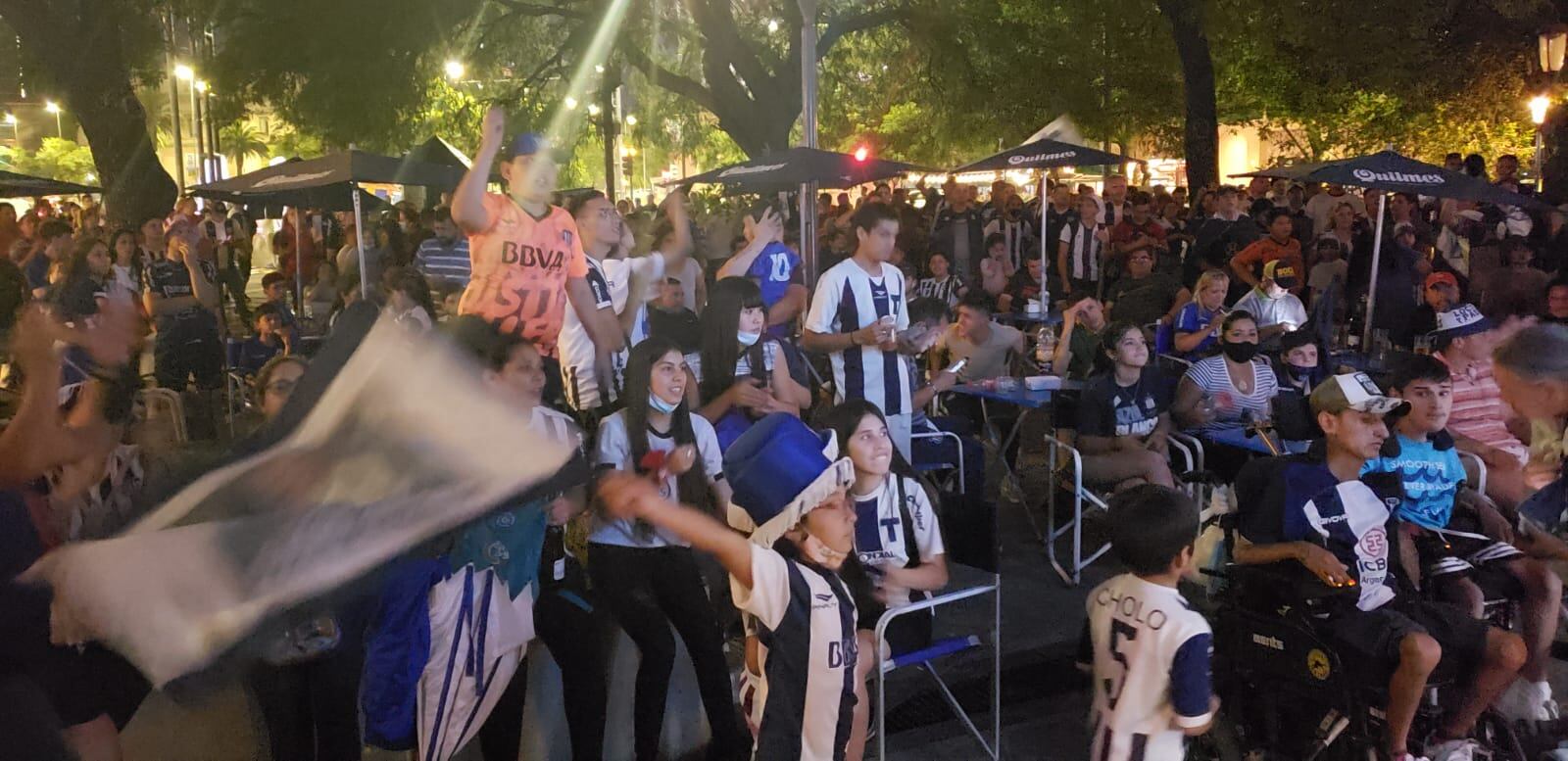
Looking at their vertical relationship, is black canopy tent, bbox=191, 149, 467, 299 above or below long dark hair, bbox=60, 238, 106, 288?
above

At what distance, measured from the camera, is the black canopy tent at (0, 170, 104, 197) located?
41.8 ft

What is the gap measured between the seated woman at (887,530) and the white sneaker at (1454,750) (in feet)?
5.91

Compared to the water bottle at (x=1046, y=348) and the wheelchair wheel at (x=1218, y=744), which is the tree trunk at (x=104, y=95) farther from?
the wheelchair wheel at (x=1218, y=744)

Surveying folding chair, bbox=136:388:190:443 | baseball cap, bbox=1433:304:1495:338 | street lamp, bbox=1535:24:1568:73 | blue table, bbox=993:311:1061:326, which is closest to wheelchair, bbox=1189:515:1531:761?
baseball cap, bbox=1433:304:1495:338

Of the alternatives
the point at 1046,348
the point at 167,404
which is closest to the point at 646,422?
the point at 1046,348

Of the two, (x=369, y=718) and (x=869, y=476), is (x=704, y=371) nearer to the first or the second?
(x=869, y=476)

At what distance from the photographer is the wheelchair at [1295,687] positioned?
379 cm

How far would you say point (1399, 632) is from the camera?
3836 millimetres

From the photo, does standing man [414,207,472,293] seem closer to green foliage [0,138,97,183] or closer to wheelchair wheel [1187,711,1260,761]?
wheelchair wheel [1187,711,1260,761]

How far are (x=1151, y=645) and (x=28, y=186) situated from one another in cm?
1437

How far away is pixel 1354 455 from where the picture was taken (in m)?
3.94

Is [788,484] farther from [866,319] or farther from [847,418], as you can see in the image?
[866,319]

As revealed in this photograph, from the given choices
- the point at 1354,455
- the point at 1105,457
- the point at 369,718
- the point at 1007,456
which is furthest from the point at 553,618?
the point at 1007,456

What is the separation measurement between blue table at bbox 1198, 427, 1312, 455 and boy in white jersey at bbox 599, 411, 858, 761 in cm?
327
